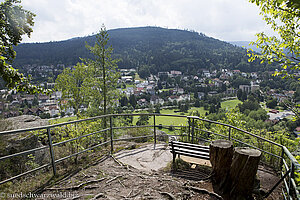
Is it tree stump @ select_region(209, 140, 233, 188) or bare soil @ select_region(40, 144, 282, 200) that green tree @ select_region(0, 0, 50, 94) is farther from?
tree stump @ select_region(209, 140, 233, 188)

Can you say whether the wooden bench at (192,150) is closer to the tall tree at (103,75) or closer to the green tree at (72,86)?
the tall tree at (103,75)

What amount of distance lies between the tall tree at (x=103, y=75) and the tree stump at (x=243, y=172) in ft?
40.7

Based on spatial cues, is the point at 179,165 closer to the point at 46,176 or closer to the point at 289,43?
the point at 46,176

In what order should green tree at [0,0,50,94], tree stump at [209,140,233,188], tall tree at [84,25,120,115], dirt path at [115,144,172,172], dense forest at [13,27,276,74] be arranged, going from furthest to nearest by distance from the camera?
dense forest at [13,27,276,74], tall tree at [84,25,120,115], dirt path at [115,144,172,172], tree stump at [209,140,233,188], green tree at [0,0,50,94]

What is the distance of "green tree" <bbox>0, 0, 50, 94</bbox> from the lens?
303 cm

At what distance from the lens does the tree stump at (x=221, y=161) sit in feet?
11.6

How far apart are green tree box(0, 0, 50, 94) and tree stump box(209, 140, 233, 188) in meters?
3.63

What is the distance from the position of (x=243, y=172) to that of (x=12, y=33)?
461 centimetres

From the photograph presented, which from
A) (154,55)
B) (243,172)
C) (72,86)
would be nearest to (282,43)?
(243,172)

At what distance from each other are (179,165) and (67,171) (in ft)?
8.98

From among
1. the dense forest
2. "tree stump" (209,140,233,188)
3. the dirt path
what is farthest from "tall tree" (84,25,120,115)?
the dense forest

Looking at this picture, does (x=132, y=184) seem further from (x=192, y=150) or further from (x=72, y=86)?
(x=72, y=86)

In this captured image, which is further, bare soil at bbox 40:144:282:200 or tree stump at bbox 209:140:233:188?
tree stump at bbox 209:140:233:188

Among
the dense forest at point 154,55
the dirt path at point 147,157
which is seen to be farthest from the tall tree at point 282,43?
the dense forest at point 154,55
